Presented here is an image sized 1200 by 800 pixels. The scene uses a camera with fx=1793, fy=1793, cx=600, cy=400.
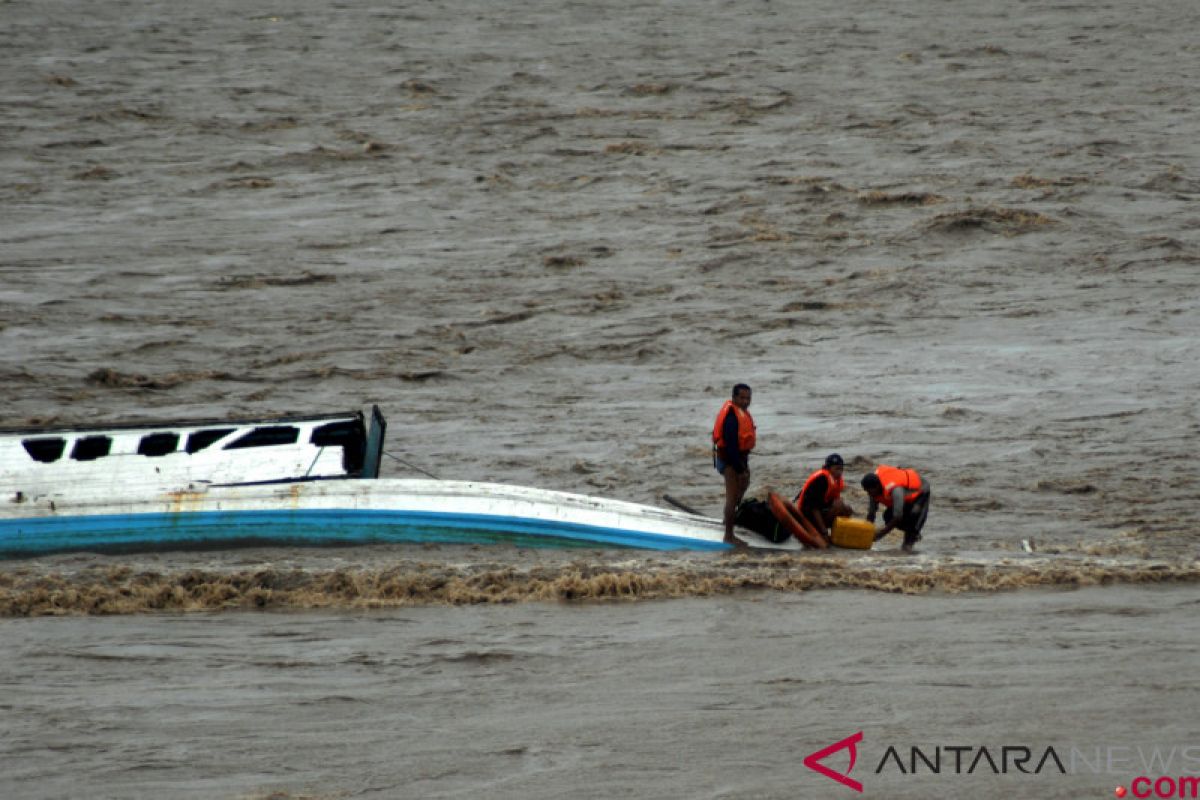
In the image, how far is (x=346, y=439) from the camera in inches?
642

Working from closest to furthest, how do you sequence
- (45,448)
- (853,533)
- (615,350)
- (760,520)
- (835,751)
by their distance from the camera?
(835,751) < (853,533) < (760,520) < (45,448) < (615,350)

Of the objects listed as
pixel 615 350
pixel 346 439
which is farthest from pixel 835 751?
pixel 615 350

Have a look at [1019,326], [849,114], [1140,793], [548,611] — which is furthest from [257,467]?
[849,114]

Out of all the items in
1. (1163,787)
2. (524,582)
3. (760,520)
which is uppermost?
(760,520)

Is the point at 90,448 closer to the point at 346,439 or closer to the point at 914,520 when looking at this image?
the point at 346,439

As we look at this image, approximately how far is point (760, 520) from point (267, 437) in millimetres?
4503

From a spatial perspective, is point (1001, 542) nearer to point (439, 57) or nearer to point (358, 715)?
point (358, 715)

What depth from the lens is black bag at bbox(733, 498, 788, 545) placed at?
15469 mm

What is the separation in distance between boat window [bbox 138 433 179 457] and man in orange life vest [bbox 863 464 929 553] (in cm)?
616

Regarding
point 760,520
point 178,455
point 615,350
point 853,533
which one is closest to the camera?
point 853,533

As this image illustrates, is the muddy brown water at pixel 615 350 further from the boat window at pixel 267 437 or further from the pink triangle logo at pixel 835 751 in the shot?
the boat window at pixel 267 437

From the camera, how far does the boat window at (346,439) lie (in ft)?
53.3

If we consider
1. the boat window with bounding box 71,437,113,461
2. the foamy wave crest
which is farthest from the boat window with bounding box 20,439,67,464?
the foamy wave crest

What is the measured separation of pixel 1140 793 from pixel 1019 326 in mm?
14956
